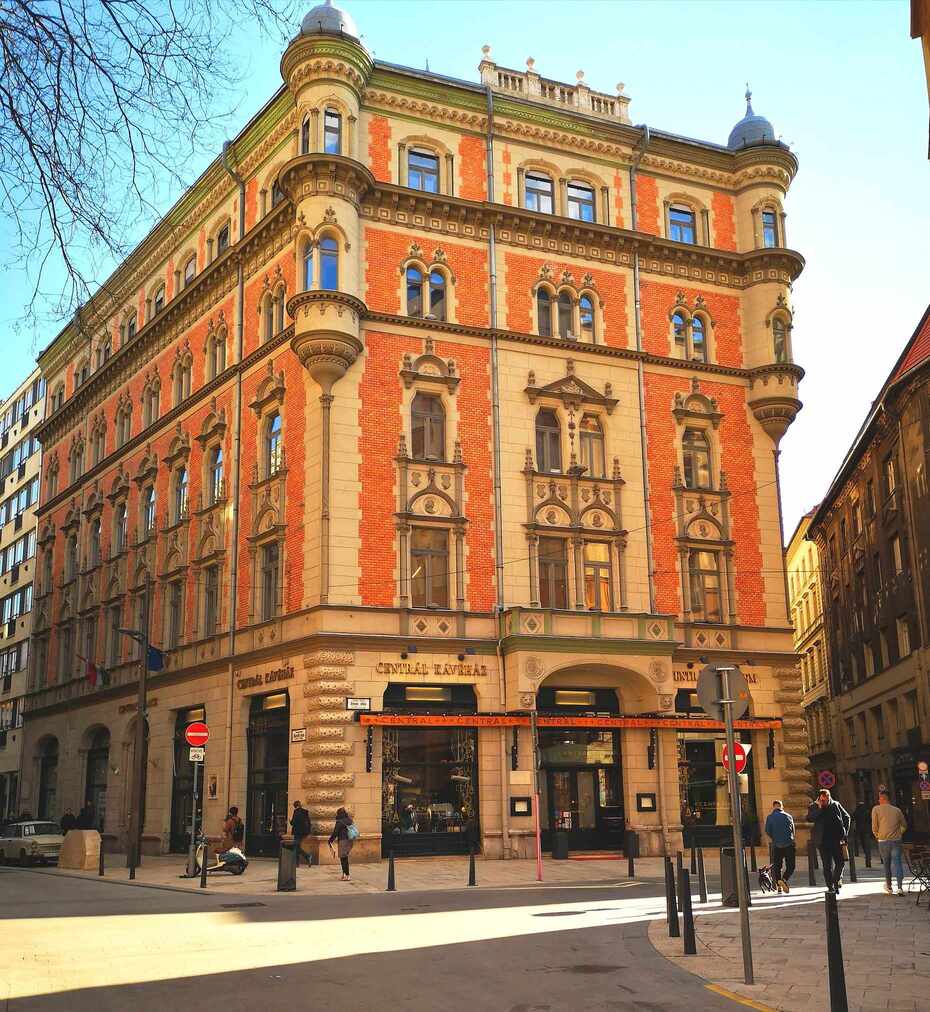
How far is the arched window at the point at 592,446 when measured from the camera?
37062mm

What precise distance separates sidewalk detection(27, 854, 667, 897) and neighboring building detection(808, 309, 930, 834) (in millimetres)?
17144

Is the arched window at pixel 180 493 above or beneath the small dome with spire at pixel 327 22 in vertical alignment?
beneath

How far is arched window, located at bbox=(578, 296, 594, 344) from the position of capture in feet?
126

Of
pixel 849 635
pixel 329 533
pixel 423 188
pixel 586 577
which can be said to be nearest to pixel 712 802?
pixel 586 577

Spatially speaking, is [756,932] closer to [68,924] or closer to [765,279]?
[68,924]

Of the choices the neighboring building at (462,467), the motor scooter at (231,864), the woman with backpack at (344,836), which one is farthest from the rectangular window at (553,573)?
the motor scooter at (231,864)

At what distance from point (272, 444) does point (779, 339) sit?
59.2 ft

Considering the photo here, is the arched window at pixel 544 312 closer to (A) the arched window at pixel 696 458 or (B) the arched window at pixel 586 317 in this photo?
(B) the arched window at pixel 586 317

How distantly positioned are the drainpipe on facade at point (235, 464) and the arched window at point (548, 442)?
9730mm

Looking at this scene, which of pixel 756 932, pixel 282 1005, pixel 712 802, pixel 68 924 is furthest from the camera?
pixel 712 802

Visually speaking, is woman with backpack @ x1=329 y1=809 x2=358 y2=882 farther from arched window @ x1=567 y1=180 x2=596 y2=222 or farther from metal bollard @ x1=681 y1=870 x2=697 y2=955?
arched window @ x1=567 y1=180 x2=596 y2=222

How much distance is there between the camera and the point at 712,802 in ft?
116

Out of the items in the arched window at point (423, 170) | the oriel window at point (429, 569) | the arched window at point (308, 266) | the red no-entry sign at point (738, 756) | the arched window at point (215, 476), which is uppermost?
the arched window at point (423, 170)

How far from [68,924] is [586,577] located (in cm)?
2092
